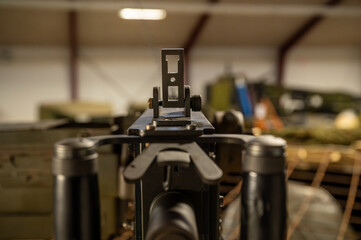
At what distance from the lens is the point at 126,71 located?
559 centimetres

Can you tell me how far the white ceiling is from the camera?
14.0 ft

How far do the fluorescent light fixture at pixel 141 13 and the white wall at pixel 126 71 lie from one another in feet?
2.95

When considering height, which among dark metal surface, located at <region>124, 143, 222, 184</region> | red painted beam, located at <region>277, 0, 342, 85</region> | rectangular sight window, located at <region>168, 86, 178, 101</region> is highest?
red painted beam, located at <region>277, 0, 342, 85</region>

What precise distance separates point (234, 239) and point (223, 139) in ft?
1.38

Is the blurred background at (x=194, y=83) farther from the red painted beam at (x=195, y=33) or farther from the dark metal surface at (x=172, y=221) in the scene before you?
the dark metal surface at (x=172, y=221)

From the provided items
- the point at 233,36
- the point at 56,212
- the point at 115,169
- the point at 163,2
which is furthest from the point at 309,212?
the point at 233,36

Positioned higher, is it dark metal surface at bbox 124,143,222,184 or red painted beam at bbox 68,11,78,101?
red painted beam at bbox 68,11,78,101

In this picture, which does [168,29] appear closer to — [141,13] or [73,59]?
[141,13]

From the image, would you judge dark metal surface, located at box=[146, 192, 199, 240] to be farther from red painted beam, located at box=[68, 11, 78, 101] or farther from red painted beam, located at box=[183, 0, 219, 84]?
red painted beam, located at box=[68, 11, 78, 101]

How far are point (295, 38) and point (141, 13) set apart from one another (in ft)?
8.94

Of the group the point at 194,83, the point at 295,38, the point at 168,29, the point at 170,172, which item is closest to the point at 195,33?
the point at 168,29

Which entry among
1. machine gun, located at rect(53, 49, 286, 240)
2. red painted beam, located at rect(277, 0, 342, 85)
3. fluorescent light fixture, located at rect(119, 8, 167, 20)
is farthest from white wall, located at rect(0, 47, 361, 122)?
machine gun, located at rect(53, 49, 286, 240)

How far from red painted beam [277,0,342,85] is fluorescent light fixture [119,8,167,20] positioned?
2197mm

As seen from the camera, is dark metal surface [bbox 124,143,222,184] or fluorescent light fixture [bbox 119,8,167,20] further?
fluorescent light fixture [bbox 119,8,167,20]
